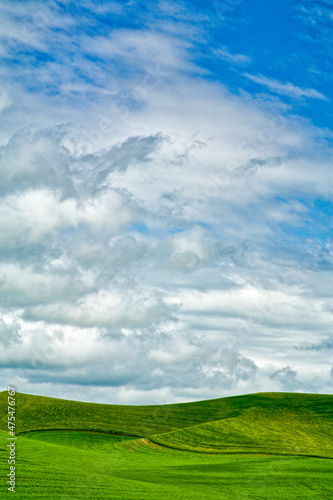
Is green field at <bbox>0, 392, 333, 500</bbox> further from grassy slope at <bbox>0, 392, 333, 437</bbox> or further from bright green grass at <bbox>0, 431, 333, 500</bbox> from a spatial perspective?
grassy slope at <bbox>0, 392, 333, 437</bbox>

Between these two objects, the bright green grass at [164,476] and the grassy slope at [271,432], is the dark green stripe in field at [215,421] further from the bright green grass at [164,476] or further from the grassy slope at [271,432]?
the bright green grass at [164,476]

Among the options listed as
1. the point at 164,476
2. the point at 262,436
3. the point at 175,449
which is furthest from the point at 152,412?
the point at 164,476

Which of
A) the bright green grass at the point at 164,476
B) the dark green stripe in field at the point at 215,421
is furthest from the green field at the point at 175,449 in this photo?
the dark green stripe in field at the point at 215,421

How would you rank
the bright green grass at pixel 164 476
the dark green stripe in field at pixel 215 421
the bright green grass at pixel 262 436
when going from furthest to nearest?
1. the dark green stripe in field at pixel 215 421
2. the bright green grass at pixel 262 436
3. the bright green grass at pixel 164 476

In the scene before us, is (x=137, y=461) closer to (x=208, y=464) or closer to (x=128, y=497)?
(x=208, y=464)

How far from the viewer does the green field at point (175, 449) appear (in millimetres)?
48031

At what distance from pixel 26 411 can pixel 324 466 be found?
269ft

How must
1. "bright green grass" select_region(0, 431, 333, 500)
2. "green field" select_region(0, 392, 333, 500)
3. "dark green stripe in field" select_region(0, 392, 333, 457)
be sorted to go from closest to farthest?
1. "bright green grass" select_region(0, 431, 333, 500)
2. "green field" select_region(0, 392, 333, 500)
3. "dark green stripe in field" select_region(0, 392, 333, 457)

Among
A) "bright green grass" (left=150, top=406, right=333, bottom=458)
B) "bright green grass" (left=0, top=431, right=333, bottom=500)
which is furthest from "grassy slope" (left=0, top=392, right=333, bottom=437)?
"bright green grass" (left=0, top=431, right=333, bottom=500)

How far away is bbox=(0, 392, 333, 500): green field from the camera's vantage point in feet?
158

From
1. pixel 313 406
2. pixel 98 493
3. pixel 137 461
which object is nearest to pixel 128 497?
pixel 98 493

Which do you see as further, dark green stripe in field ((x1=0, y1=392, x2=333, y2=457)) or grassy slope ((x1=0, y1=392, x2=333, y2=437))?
grassy slope ((x1=0, y1=392, x2=333, y2=437))

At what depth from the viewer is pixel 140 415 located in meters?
138

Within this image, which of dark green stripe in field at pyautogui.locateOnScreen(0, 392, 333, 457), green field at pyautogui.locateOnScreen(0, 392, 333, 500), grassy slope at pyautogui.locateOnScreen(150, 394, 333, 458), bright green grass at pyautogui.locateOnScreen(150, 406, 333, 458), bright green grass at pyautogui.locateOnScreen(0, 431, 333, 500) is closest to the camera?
bright green grass at pyautogui.locateOnScreen(0, 431, 333, 500)
